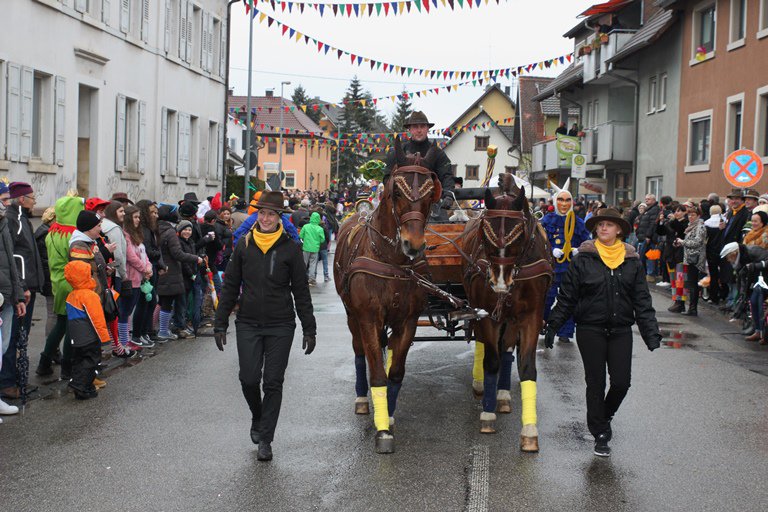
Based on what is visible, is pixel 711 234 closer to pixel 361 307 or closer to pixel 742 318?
pixel 742 318

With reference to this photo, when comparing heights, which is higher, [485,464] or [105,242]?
[105,242]

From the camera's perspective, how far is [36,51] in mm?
18203

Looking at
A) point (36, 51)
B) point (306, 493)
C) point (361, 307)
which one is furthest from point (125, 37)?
point (306, 493)

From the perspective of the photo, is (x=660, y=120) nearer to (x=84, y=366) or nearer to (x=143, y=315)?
(x=143, y=315)

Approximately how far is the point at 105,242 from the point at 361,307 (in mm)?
4442

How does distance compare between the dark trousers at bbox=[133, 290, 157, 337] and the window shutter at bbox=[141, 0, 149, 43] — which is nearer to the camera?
the dark trousers at bbox=[133, 290, 157, 337]

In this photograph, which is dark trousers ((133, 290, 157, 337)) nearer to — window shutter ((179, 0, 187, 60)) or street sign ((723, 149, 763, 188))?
street sign ((723, 149, 763, 188))

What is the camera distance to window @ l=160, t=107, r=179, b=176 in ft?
86.1

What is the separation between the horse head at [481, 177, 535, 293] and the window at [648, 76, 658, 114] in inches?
1110

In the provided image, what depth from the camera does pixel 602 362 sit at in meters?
7.08

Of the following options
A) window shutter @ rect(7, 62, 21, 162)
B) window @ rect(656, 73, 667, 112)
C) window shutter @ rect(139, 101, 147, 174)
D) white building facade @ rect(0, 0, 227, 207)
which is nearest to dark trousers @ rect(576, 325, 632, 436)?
white building facade @ rect(0, 0, 227, 207)

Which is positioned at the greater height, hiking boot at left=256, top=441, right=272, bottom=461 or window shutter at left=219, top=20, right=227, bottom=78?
window shutter at left=219, top=20, right=227, bottom=78

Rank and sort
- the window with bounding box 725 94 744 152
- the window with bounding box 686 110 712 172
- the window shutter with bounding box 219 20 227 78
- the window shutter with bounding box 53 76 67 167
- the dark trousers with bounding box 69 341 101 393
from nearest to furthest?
the dark trousers with bounding box 69 341 101 393
the window shutter with bounding box 53 76 67 167
the window with bounding box 725 94 744 152
the window with bounding box 686 110 712 172
the window shutter with bounding box 219 20 227 78

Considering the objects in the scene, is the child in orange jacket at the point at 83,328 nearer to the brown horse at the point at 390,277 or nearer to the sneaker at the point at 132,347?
the sneaker at the point at 132,347
